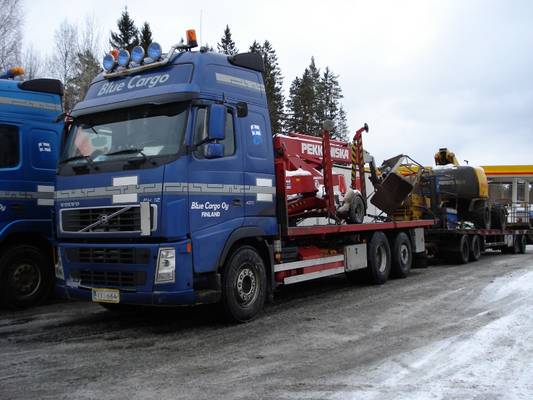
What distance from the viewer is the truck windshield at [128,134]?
20.5 ft

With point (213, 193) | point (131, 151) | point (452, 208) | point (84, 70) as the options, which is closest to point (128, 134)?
point (131, 151)

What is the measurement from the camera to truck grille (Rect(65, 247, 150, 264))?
6.12 meters

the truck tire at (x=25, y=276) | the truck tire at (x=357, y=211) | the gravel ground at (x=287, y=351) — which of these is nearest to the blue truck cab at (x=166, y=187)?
the gravel ground at (x=287, y=351)

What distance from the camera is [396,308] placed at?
8.04 m

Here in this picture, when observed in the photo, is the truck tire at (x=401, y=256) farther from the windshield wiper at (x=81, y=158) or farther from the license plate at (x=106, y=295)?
the windshield wiper at (x=81, y=158)

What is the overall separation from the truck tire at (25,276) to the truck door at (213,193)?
3.56 metres

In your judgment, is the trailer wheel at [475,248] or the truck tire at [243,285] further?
the trailer wheel at [475,248]

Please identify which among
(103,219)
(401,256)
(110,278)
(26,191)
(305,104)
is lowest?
(401,256)

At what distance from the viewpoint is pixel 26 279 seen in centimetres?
829

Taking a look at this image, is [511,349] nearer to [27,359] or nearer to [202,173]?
[202,173]

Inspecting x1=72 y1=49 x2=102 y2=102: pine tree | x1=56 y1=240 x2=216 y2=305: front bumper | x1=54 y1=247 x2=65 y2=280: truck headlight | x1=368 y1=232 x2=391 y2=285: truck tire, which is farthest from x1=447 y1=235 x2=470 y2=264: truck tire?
x1=72 y1=49 x2=102 y2=102: pine tree

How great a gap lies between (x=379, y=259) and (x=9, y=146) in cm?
720

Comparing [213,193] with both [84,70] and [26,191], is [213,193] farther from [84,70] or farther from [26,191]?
[84,70]

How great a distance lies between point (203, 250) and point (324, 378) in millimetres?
2215
